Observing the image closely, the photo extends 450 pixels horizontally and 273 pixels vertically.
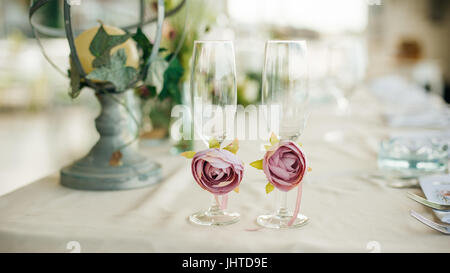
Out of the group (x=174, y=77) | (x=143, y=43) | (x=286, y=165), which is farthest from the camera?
(x=174, y=77)

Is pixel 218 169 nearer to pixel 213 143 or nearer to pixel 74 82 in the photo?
pixel 213 143

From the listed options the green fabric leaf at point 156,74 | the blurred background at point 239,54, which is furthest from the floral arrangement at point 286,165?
the blurred background at point 239,54

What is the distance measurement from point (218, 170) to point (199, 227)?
9cm

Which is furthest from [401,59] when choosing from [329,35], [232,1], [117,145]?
[117,145]

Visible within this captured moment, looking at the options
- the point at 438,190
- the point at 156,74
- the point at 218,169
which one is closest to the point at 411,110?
the point at 438,190

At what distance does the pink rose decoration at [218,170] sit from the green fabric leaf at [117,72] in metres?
0.26

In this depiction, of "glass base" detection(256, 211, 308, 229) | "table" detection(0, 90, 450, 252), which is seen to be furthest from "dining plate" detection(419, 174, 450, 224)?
"glass base" detection(256, 211, 308, 229)

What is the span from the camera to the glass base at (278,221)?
615 mm

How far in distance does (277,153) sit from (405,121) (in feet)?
3.51

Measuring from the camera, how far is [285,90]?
0.61 m

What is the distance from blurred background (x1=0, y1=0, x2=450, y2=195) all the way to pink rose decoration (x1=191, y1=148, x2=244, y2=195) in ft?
3.06

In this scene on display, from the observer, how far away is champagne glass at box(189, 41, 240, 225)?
61 cm

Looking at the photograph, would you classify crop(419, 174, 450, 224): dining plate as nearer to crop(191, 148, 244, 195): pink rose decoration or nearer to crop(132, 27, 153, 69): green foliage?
crop(191, 148, 244, 195): pink rose decoration
